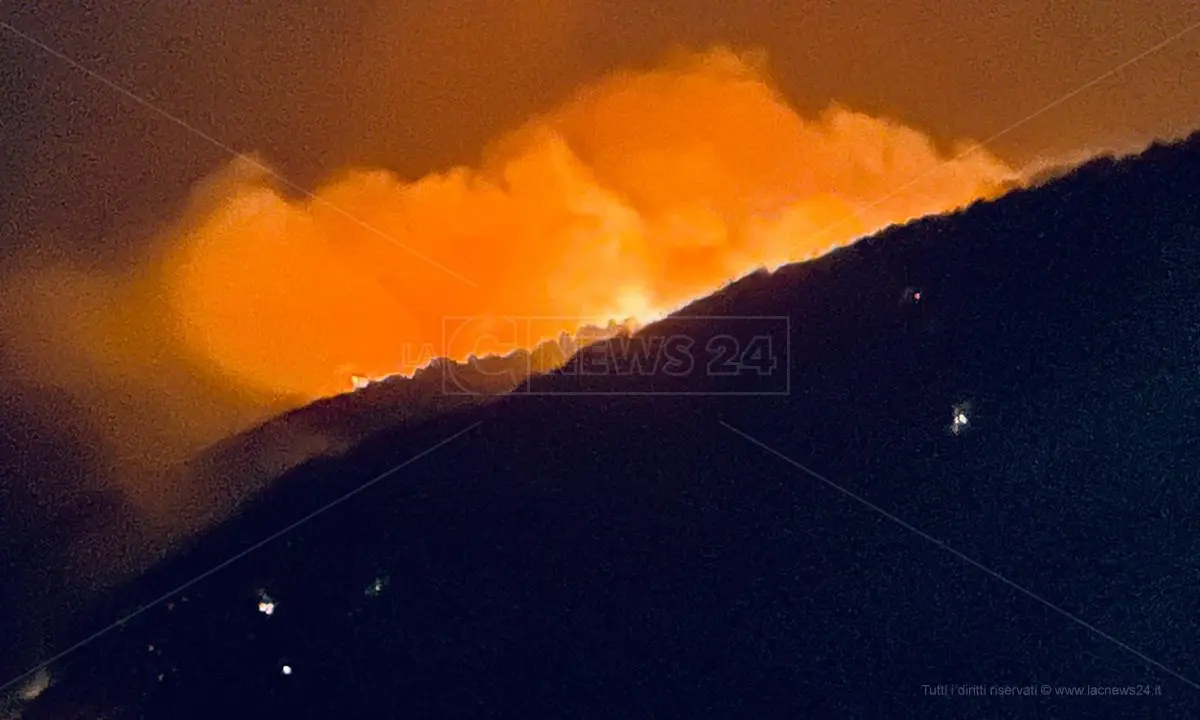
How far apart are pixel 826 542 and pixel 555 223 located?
81 centimetres

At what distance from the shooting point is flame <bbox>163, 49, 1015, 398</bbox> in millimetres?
1701

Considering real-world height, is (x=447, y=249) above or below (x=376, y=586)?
above

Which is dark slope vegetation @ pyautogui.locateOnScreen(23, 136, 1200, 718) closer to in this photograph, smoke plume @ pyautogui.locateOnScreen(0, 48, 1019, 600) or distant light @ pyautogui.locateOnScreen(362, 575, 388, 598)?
distant light @ pyautogui.locateOnScreen(362, 575, 388, 598)

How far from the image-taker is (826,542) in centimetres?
163

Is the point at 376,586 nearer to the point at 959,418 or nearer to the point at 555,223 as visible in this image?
the point at 555,223

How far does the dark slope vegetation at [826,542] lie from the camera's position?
1621 mm

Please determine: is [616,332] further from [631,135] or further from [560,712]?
[560,712]

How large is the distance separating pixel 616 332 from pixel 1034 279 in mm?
796

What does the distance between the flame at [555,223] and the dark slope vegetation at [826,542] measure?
0.59ft

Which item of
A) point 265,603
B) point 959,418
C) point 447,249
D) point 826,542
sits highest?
point 447,249

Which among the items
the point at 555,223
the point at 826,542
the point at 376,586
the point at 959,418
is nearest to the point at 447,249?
the point at 555,223

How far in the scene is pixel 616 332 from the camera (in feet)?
5.50

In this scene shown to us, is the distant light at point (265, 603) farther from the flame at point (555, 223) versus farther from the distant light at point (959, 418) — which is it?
the distant light at point (959, 418)

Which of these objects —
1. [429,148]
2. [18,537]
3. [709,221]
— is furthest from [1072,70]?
[18,537]
